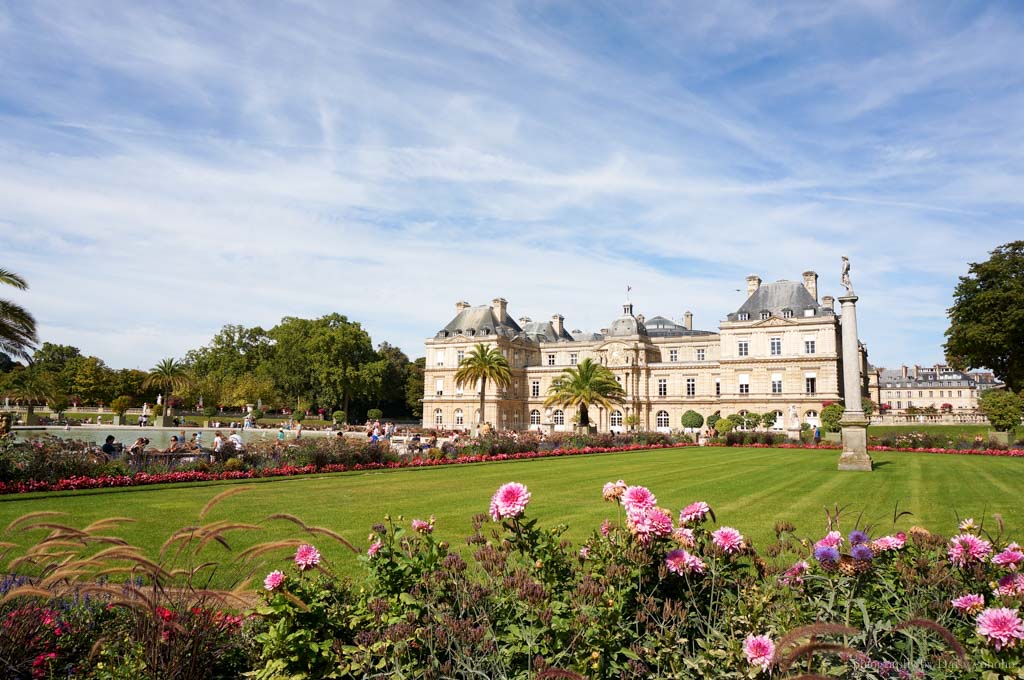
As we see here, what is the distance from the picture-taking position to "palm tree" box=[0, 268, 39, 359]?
18.1 meters

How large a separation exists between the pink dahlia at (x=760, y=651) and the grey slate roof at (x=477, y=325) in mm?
65792

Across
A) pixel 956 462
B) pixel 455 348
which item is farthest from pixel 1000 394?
pixel 455 348

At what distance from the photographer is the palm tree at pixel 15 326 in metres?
18.1

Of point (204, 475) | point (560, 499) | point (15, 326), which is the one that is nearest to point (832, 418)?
point (560, 499)

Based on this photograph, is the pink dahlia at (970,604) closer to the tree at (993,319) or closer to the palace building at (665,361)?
the tree at (993,319)

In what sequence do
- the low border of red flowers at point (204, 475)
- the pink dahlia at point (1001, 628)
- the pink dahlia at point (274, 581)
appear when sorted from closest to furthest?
the pink dahlia at point (1001, 628) < the pink dahlia at point (274, 581) < the low border of red flowers at point (204, 475)

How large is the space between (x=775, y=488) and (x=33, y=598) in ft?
46.4

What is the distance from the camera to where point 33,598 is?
11.3ft

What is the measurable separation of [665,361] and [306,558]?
213ft

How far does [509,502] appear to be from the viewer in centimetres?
364

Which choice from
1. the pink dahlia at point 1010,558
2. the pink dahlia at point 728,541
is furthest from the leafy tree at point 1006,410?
the pink dahlia at point 728,541

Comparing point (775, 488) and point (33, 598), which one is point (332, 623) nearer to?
point (33, 598)

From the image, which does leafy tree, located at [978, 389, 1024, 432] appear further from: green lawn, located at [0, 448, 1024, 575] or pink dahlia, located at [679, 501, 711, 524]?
pink dahlia, located at [679, 501, 711, 524]

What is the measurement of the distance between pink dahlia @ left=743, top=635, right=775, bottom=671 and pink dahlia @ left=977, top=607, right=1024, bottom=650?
0.81m
